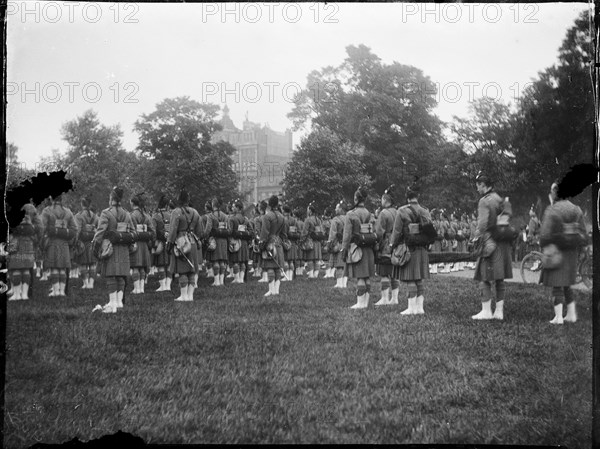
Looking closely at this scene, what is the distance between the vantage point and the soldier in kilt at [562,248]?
5828mm

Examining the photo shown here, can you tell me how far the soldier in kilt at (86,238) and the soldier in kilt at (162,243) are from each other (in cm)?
84

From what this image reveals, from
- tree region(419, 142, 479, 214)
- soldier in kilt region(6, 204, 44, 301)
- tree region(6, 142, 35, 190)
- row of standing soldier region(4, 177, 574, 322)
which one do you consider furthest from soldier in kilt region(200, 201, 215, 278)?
tree region(419, 142, 479, 214)

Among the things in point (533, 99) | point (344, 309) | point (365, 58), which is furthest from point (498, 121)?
point (344, 309)

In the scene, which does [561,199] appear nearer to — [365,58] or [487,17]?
[487,17]

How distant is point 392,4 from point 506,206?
261 cm

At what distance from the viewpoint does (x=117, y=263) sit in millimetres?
7141

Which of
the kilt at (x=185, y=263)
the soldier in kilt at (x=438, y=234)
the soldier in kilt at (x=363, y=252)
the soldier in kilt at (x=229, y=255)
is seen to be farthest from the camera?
the kilt at (x=185, y=263)

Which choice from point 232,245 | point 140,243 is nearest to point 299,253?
point 232,245

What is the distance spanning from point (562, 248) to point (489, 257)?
89cm

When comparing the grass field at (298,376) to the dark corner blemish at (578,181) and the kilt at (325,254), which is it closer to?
the dark corner blemish at (578,181)

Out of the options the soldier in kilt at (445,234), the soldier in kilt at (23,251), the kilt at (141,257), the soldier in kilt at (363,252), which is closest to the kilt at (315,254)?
the soldier in kilt at (363,252)

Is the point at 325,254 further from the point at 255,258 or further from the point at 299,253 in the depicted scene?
the point at 255,258

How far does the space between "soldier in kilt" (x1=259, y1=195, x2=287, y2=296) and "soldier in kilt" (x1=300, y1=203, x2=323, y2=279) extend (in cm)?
44

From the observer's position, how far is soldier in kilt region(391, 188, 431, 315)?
691 cm
